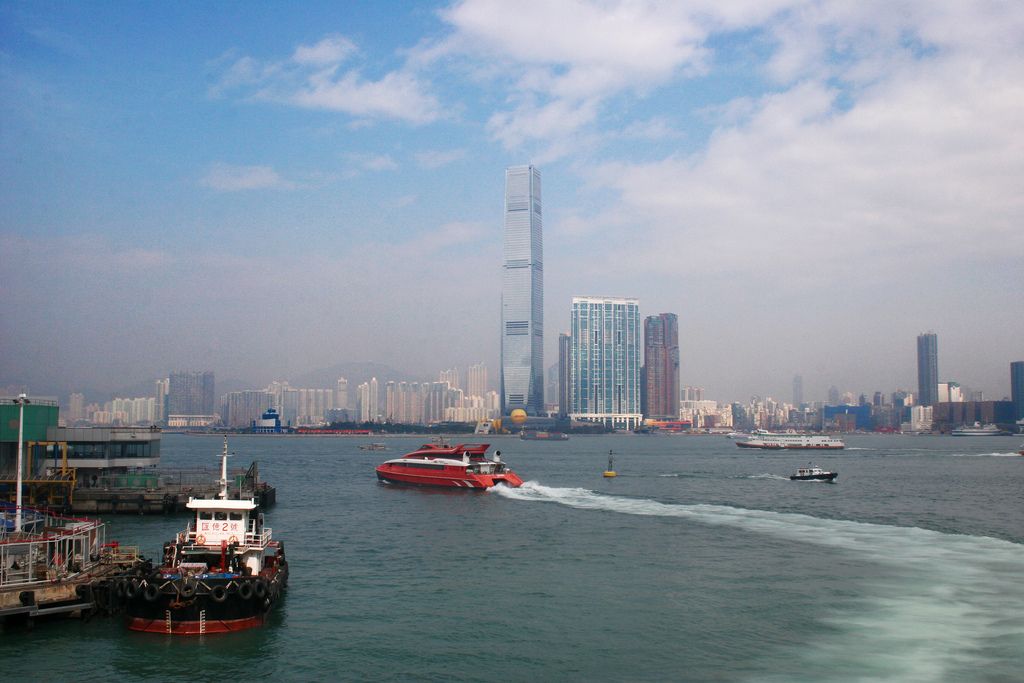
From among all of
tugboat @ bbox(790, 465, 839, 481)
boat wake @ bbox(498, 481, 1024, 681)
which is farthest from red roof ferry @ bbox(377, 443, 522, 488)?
tugboat @ bbox(790, 465, 839, 481)

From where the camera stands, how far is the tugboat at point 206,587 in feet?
67.8

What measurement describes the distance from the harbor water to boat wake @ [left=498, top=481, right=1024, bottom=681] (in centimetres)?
8

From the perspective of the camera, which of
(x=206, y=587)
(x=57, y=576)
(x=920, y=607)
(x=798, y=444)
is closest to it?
(x=206, y=587)

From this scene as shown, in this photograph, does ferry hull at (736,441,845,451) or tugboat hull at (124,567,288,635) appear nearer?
tugboat hull at (124,567,288,635)

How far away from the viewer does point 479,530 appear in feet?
132

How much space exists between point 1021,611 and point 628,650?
1143 cm

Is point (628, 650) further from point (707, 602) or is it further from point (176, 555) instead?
point (176, 555)

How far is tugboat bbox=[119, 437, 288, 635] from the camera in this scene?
20.7m

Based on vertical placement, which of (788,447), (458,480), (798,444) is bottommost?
(788,447)

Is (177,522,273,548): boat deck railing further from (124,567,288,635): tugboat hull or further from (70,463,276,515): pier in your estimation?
(70,463,276,515): pier

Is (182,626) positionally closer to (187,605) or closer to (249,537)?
(187,605)

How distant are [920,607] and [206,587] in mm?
19095

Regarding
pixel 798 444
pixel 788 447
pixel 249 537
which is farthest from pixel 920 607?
pixel 788 447

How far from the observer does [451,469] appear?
61062 millimetres
